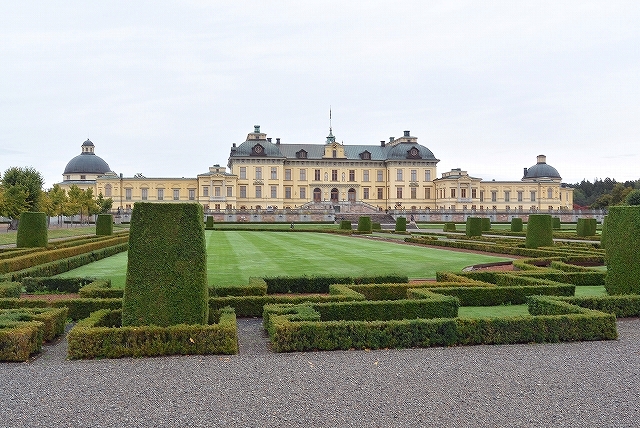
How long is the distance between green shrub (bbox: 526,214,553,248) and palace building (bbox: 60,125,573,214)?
4358 centimetres

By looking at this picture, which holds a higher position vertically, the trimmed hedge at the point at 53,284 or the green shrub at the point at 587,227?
the green shrub at the point at 587,227

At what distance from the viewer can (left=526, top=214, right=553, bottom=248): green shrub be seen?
1861cm

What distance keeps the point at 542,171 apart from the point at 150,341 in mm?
73880

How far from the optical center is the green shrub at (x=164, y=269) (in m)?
6.61

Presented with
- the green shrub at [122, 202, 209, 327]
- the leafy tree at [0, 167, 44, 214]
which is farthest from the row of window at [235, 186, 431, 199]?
the green shrub at [122, 202, 209, 327]

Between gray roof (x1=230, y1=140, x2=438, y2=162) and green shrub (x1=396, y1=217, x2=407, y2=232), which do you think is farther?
gray roof (x1=230, y1=140, x2=438, y2=162)

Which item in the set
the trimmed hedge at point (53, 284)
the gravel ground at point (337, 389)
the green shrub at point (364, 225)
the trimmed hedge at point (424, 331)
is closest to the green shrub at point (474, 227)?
the green shrub at point (364, 225)

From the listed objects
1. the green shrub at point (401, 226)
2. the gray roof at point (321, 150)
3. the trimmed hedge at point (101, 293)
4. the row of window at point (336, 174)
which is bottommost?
the trimmed hedge at point (101, 293)

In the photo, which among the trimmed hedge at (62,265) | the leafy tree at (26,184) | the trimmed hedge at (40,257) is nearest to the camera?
the trimmed hedge at (62,265)

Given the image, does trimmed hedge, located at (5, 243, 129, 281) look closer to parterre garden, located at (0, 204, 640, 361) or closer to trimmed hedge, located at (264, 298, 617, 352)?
parterre garden, located at (0, 204, 640, 361)

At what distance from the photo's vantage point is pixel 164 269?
6664 millimetres

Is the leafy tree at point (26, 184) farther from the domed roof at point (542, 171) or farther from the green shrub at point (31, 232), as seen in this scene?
the domed roof at point (542, 171)

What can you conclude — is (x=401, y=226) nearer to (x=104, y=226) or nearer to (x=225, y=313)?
(x=104, y=226)

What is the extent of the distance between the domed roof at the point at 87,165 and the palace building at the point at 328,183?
0.12m
